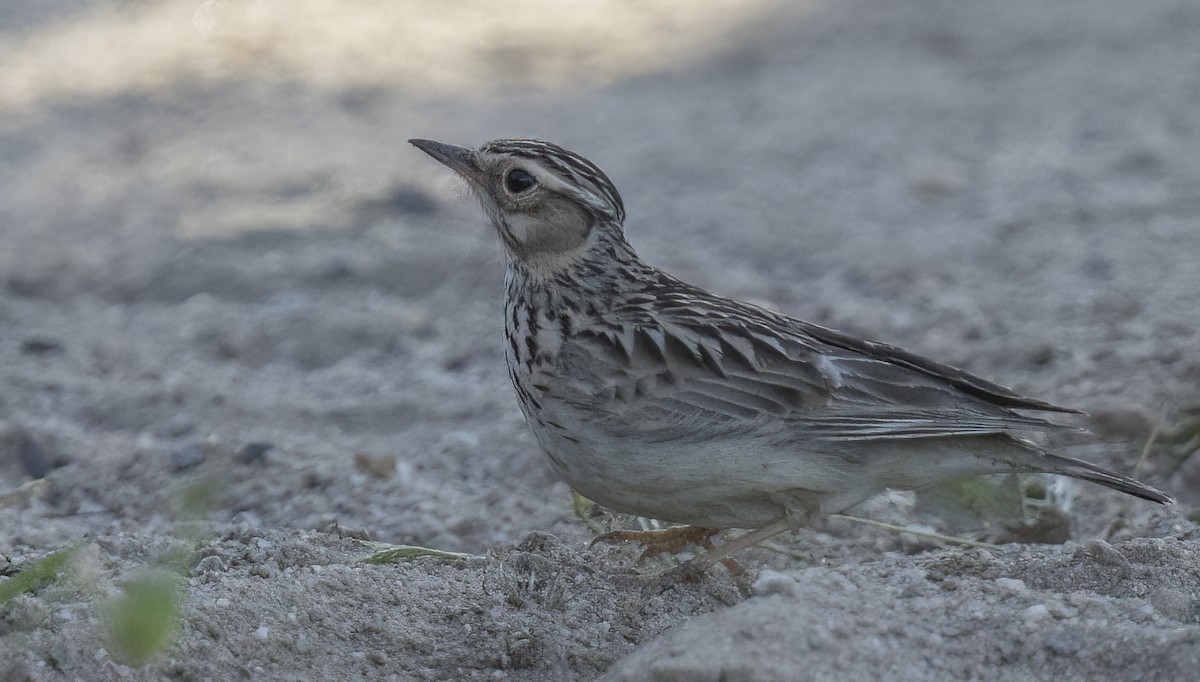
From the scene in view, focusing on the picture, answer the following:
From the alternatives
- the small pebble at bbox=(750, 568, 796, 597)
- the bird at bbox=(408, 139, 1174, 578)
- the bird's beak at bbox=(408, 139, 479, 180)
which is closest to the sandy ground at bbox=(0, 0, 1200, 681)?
the small pebble at bbox=(750, 568, 796, 597)

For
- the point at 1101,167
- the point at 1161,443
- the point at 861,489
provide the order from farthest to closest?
the point at 1101,167
the point at 1161,443
the point at 861,489

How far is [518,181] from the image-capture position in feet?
18.2

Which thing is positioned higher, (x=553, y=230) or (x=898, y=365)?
(x=553, y=230)

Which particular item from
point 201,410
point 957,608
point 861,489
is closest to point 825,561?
point 861,489

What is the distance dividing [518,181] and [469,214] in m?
0.34

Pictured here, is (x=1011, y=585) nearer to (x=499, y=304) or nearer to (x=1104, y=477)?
(x=1104, y=477)

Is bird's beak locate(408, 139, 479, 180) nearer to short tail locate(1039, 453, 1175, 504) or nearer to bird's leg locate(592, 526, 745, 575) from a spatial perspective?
bird's leg locate(592, 526, 745, 575)

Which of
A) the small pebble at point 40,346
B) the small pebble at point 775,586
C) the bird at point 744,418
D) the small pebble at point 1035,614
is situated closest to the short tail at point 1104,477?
the bird at point 744,418

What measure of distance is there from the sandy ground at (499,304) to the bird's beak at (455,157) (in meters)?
0.22

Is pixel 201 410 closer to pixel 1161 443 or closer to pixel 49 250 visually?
pixel 49 250

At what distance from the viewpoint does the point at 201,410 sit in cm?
720

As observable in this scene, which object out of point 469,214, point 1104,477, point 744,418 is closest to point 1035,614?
point 1104,477

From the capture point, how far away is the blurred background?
261 inches

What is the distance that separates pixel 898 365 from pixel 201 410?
362cm
